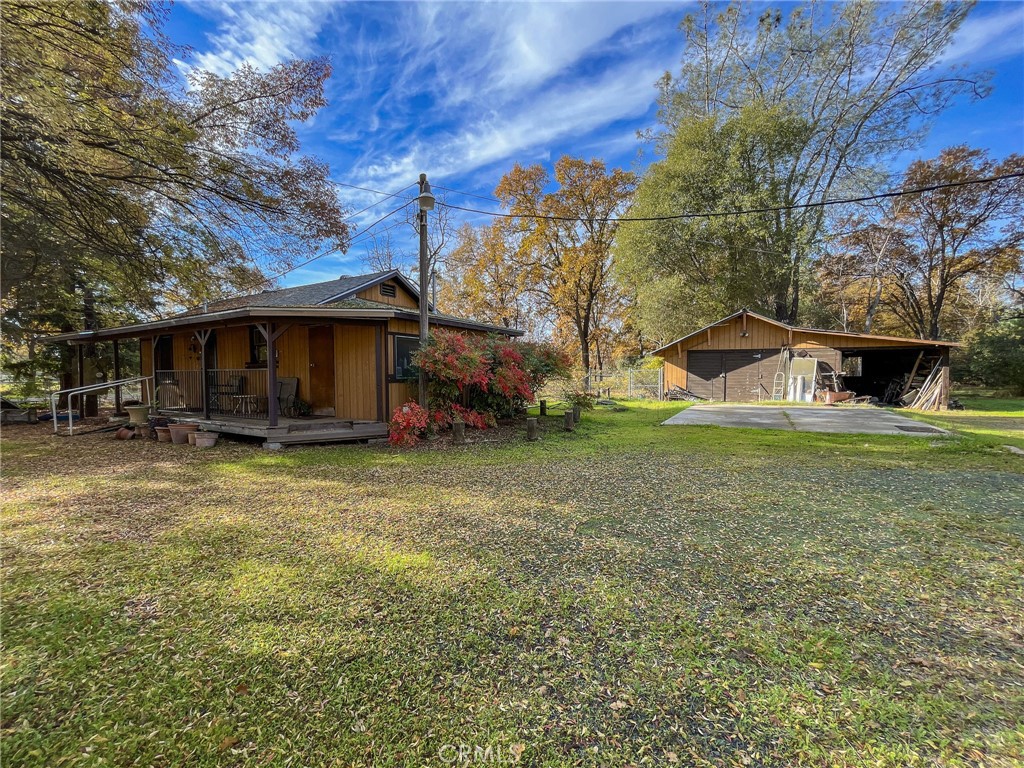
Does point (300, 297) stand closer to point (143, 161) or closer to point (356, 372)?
point (356, 372)

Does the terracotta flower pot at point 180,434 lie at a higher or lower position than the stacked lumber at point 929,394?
lower

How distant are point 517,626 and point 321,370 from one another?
28.1 ft

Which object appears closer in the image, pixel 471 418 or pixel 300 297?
pixel 471 418

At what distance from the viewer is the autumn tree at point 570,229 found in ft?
73.4

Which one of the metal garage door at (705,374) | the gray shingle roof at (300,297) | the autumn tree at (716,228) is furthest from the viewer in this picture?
the autumn tree at (716,228)

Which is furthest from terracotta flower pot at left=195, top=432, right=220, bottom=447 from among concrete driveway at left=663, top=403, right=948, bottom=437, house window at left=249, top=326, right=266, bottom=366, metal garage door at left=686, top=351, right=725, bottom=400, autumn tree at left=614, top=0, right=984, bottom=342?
autumn tree at left=614, top=0, right=984, bottom=342

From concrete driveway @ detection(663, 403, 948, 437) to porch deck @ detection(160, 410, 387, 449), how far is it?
7199 millimetres

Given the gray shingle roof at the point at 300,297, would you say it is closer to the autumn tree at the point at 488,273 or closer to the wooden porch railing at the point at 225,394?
the wooden porch railing at the point at 225,394

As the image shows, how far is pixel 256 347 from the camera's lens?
33.4 ft

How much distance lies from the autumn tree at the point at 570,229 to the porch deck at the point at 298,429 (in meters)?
17.2

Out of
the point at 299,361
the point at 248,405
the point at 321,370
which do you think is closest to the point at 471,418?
the point at 321,370

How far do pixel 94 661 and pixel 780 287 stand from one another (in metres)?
23.9

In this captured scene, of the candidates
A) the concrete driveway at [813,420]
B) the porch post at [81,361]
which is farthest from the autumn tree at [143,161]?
the concrete driveway at [813,420]

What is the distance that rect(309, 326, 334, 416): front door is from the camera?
30.6 ft
